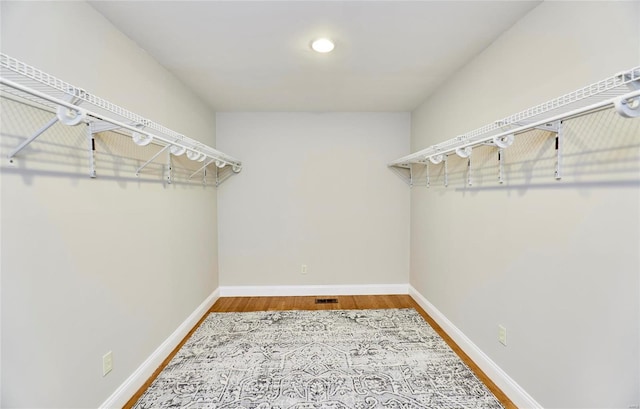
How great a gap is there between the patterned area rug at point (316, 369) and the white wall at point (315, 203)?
32.7 inches

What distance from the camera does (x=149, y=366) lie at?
2.00 meters

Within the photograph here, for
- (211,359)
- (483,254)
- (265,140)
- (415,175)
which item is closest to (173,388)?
(211,359)

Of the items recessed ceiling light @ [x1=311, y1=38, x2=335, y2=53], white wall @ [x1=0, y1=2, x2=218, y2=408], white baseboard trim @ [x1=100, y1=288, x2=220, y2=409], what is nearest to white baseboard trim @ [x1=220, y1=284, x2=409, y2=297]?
white baseboard trim @ [x1=100, y1=288, x2=220, y2=409]

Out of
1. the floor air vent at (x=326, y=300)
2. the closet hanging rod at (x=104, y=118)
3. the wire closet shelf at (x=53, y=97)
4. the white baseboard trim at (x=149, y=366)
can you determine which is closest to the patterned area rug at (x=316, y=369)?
the white baseboard trim at (x=149, y=366)

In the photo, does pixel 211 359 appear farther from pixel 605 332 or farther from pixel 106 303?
pixel 605 332

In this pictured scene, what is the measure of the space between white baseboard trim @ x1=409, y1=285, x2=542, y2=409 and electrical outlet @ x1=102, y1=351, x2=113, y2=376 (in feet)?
8.13

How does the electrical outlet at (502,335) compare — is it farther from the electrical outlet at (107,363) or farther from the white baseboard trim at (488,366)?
the electrical outlet at (107,363)

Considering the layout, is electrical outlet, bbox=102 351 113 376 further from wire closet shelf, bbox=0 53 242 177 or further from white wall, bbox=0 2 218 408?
wire closet shelf, bbox=0 53 242 177

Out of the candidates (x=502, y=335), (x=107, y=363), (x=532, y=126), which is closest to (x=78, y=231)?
(x=107, y=363)

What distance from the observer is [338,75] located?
242cm

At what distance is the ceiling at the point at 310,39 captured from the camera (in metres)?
1.57

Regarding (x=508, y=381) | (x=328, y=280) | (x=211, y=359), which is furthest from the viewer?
(x=328, y=280)

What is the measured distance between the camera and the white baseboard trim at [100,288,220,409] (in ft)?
5.55

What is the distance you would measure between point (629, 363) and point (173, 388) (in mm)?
2464
